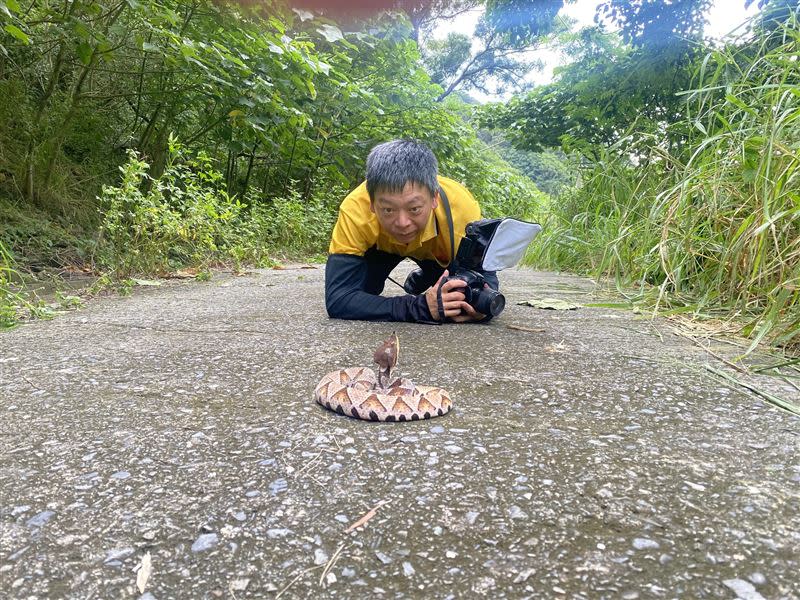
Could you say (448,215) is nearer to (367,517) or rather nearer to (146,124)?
(367,517)

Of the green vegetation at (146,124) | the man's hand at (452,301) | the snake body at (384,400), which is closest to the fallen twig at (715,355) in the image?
the man's hand at (452,301)

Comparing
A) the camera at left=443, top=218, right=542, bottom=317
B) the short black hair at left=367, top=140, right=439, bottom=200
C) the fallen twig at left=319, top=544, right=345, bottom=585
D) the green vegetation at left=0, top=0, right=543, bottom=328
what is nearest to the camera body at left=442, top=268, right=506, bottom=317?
the camera at left=443, top=218, right=542, bottom=317

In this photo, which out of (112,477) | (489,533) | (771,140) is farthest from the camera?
(771,140)

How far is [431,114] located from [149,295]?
851 cm

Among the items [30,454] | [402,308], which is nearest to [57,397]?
[30,454]

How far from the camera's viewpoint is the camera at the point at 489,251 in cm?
301

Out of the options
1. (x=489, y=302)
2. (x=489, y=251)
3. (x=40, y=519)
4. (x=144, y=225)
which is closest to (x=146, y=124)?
(x=144, y=225)

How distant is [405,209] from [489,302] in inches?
27.3

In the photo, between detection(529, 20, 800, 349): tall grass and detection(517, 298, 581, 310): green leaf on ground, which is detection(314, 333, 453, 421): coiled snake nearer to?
detection(529, 20, 800, 349): tall grass

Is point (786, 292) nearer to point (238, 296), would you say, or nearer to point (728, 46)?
point (728, 46)

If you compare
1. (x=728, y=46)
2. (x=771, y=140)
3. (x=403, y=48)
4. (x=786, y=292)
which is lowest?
(x=786, y=292)

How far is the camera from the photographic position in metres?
3.01

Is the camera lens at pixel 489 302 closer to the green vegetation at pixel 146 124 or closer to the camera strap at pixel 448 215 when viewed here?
the camera strap at pixel 448 215

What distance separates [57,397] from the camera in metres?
1.76
